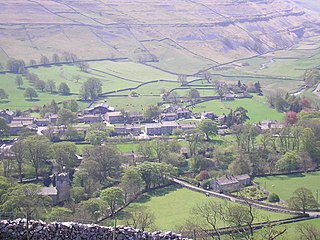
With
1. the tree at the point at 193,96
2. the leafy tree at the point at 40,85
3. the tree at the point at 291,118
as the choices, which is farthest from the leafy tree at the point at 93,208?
the leafy tree at the point at 40,85

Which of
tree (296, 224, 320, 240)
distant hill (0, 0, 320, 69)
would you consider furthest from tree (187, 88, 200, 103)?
tree (296, 224, 320, 240)

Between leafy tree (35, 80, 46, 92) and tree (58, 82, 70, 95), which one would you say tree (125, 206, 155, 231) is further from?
leafy tree (35, 80, 46, 92)

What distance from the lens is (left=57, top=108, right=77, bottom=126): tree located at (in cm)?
5850

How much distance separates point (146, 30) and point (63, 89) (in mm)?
45994

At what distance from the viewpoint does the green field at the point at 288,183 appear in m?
39.1

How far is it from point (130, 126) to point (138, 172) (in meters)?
19.8

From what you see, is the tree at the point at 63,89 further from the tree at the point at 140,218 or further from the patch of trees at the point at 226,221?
the patch of trees at the point at 226,221

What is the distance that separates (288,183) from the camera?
4097cm

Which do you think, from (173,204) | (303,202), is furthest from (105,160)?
(303,202)

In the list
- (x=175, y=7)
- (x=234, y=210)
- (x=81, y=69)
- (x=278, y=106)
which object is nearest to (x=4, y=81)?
(x=81, y=69)

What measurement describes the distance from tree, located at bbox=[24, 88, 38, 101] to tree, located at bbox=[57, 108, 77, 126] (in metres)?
12.2

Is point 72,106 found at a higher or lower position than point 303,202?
higher

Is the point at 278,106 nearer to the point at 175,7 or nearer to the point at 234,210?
the point at 234,210

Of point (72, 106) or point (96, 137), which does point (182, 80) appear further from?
point (96, 137)
